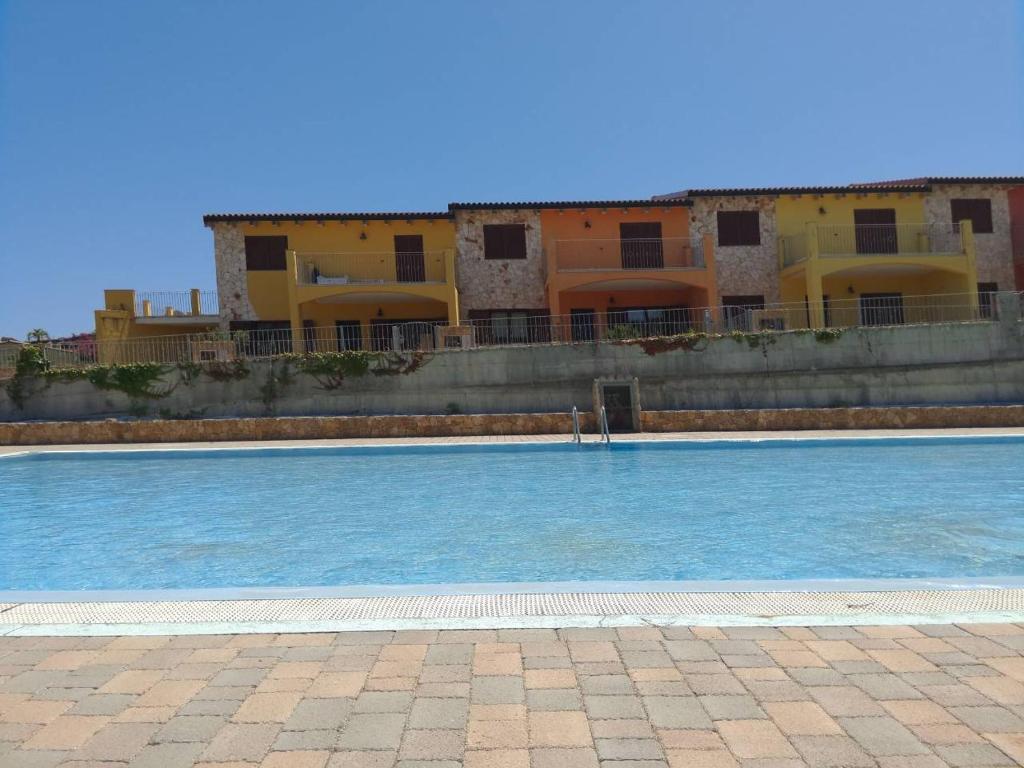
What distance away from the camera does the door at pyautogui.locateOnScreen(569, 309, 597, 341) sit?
20.9 meters

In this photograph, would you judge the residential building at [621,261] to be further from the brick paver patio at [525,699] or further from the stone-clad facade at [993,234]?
the brick paver patio at [525,699]

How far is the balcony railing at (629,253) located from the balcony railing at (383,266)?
440 centimetres

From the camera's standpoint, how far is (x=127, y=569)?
6.65 meters

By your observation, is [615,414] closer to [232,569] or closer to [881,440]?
[881,440]

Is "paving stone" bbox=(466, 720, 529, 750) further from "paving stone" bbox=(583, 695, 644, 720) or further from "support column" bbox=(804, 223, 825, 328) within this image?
"support column" bbox=(804, 223, 825, 328)

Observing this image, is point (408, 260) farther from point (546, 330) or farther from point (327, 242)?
point (546, 330)

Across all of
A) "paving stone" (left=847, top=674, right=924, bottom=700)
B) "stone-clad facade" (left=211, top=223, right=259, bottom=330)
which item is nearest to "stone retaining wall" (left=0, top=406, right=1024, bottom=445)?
"stone-clad facade" (left=211, top=223, right=259, bottom=330)

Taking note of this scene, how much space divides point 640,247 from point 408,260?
8.23m

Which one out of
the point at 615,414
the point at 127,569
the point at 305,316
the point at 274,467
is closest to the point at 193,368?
the point at 305,316

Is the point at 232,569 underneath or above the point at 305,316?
underneath

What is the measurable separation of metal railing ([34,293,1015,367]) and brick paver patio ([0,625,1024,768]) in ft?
50.8

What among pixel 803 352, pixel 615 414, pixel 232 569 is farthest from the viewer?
pixel 803 352

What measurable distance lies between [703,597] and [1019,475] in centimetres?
915

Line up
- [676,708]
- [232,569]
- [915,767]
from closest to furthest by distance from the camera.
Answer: [915,767] → [676,708] → [232,569]
